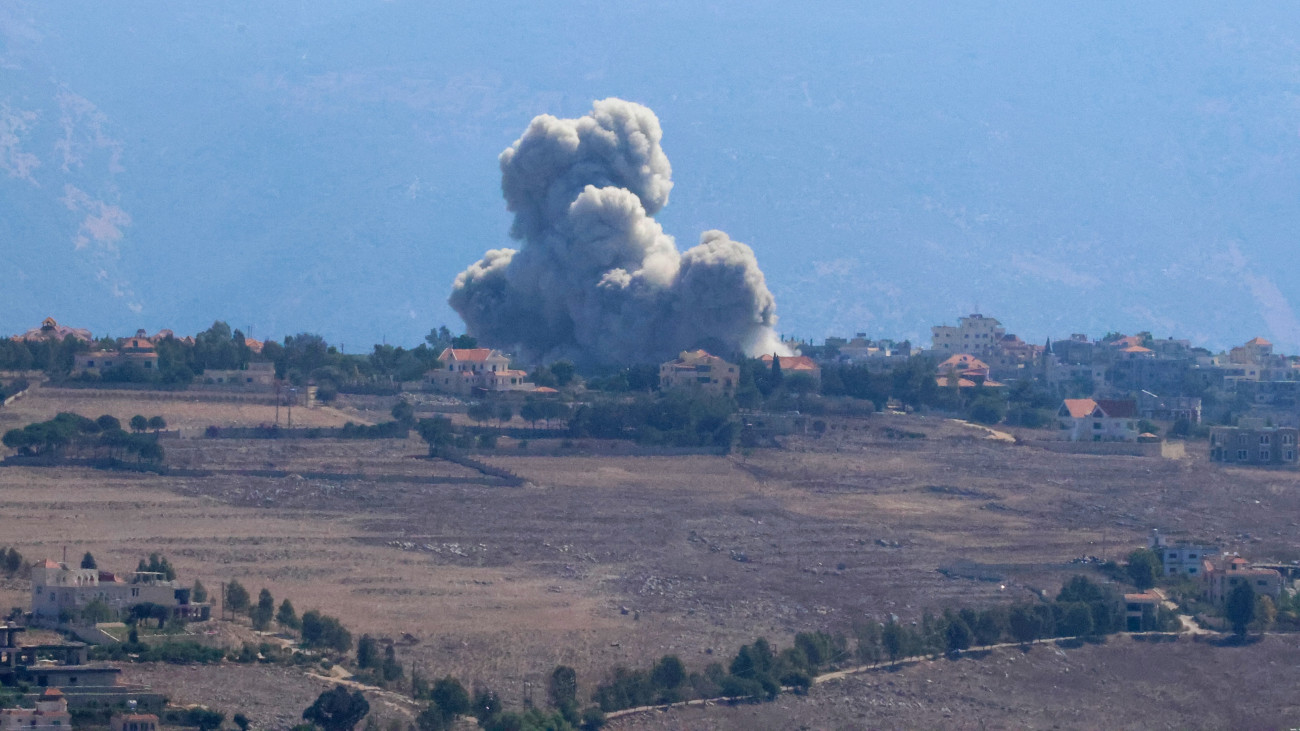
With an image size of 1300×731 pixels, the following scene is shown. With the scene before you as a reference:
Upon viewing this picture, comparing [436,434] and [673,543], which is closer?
[673,543]

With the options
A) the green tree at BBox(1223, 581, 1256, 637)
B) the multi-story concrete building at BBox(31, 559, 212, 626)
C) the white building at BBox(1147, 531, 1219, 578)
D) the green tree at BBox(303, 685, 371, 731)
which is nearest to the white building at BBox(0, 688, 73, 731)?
the green tree at BBox(303, 685, 371, 731)

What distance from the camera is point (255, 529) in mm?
60625

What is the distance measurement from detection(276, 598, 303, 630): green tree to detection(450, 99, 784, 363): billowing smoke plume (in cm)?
3914

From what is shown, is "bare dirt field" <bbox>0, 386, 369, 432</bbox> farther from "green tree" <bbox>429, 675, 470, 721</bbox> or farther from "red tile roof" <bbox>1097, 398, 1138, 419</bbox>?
"green tree" <bbox>429, 675, 470, 721</bbox>

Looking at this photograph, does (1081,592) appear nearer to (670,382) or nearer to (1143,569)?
(1143,569)

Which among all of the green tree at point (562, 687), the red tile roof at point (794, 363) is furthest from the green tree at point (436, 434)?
the green tree at point (562, 687)

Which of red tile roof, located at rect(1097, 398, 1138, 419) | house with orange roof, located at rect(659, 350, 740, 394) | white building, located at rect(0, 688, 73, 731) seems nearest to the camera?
white building, located at rect(0, 688, 73, 731)

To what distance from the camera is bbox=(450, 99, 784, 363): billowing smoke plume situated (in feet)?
300

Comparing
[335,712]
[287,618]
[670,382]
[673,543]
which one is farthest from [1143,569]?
[670,382]

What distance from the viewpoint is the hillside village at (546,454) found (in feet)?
160

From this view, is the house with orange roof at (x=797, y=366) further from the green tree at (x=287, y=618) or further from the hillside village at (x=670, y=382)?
the green tree at (x=287, y=618)

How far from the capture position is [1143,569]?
61781 mm

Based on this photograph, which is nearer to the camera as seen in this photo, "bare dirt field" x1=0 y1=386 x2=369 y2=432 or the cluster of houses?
the cluster of houses

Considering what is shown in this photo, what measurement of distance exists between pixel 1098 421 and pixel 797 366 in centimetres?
1216
